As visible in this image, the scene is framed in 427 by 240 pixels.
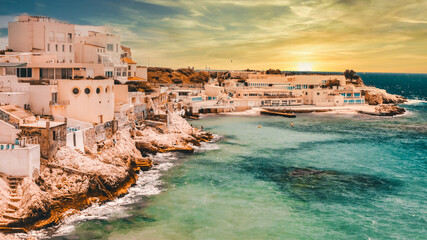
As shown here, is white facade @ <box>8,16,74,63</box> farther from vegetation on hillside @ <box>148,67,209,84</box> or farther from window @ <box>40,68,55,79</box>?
vegetation on hillside @ <box>148,67,209,84</box>

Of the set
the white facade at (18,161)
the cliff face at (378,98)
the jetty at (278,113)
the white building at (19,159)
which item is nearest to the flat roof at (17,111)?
the white building at (19,159)

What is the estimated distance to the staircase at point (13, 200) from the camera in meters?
19.5

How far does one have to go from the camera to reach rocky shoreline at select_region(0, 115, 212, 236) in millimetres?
20531

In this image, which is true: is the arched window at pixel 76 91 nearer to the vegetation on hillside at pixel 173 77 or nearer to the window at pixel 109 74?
the window at pixel 109 74

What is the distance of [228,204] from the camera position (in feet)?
84.6

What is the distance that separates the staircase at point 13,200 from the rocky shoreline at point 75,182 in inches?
2.7

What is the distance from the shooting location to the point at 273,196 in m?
27.4

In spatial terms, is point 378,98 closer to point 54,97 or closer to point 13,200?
point 54,97

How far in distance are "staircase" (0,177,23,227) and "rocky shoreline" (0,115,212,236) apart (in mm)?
68

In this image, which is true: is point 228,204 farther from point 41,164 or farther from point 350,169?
point 350,169

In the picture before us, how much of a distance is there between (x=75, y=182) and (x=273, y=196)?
1512 centimetres

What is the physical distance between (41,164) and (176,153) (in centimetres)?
1815

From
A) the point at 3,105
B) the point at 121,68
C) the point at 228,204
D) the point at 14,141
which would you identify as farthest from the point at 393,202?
the point at 121,68

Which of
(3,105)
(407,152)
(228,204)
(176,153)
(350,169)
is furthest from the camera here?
(407,152)
